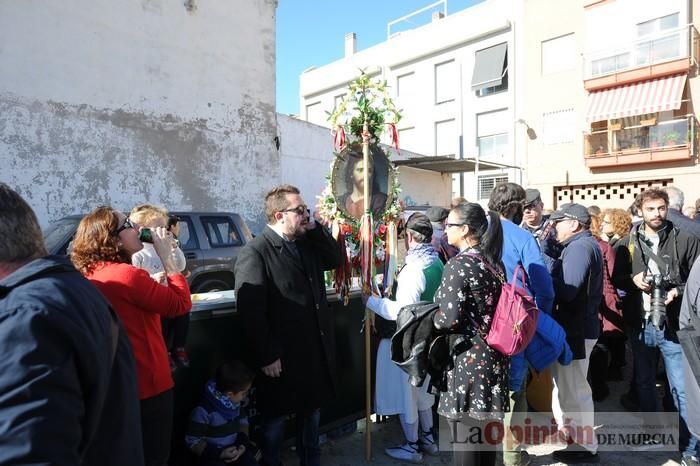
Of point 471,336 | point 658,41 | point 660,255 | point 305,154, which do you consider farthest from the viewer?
point 658,41

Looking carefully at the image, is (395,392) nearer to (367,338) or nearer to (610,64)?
(367,338)

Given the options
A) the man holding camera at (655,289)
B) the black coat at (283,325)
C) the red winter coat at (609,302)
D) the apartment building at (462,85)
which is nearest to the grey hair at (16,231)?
the black coat at (283,325)

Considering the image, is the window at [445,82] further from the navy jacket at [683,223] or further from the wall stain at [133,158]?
the navy jacket at [683,223]

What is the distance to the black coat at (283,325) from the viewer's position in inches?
122

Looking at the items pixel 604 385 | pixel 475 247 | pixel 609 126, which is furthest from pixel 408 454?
pixel 609 126

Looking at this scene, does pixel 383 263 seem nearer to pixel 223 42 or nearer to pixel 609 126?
pixel 223 42

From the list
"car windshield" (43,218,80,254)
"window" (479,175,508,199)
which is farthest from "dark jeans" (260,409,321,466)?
"window" (479,175,508,199)

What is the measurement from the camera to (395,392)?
408cm

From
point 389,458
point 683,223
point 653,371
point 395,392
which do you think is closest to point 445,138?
point 683,223

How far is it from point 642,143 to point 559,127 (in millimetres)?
3404

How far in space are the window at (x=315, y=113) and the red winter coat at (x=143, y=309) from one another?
30.7 m

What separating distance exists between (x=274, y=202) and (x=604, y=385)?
13.7 feet

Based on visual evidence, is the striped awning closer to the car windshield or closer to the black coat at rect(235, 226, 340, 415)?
the car windshield

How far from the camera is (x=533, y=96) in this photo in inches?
880
